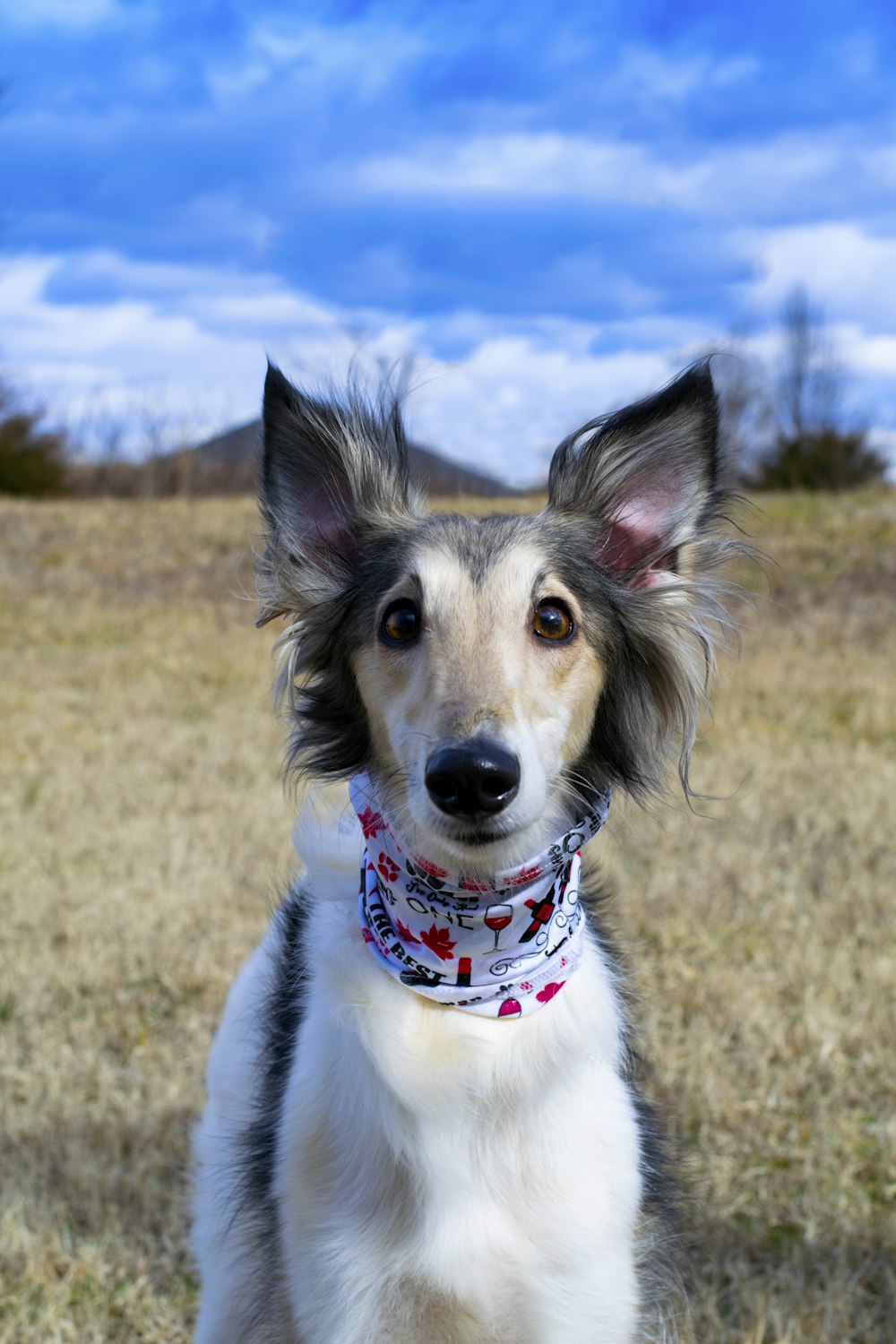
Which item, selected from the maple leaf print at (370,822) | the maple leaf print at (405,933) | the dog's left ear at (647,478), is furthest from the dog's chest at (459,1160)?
the dog's left ear at (647,478)

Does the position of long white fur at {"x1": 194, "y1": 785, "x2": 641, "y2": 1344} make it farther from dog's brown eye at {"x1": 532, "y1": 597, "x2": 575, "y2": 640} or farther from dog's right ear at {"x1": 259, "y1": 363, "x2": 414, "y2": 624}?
dog's right ear at {"x1": 259, "y1": 363, "x2": 414, "y2": 624}

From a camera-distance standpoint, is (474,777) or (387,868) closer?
(474,777)

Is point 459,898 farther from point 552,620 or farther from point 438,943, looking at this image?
point 552,620

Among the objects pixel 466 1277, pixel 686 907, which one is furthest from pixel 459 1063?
pixel 686 907

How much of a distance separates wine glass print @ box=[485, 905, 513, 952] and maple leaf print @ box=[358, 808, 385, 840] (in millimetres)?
319

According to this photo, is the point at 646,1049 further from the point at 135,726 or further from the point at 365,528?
the point at 135,726

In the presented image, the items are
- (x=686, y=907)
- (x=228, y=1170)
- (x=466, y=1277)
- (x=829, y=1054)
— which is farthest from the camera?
(x=686, y=907)

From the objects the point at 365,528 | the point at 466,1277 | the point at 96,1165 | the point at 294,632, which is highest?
the point at 365,528

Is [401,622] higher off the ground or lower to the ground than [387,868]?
higher

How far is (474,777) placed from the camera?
94.7 inches

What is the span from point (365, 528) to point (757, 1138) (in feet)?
8.34

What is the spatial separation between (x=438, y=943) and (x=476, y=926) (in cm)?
11

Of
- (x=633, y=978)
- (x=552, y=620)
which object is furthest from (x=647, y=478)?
(x=633, y=978)

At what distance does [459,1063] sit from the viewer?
2.68 m
